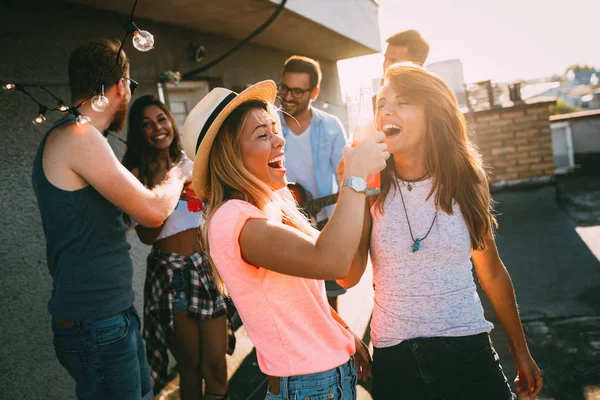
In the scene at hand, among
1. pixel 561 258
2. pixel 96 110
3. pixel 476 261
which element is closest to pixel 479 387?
pixel 476 261

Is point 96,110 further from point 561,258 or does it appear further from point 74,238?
point 561,258

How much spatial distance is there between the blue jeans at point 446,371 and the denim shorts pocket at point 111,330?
3.75 ft

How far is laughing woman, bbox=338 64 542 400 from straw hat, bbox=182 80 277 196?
626 millimetres

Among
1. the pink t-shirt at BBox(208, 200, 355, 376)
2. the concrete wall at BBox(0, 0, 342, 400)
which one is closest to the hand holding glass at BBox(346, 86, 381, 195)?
the pink t-shirt at BBox(208, 200, 355, 376)

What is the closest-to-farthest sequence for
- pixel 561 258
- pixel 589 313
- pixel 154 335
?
pixel 154 335, pixel 589 313, pixel 561 258

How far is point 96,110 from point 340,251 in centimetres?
129

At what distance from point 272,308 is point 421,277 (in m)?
0.63

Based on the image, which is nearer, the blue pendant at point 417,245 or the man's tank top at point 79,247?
the blue pendant at point 417,245

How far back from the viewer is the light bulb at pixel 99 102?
1.94 meters

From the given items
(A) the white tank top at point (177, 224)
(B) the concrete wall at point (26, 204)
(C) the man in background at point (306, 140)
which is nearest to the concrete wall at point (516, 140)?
(C) the man in background at point (306, 140)

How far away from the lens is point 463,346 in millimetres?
1689

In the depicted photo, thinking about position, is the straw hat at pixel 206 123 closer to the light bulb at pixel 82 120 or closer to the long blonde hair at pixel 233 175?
the long blonde hair at pixel 233 175

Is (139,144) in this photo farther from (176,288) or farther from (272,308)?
(272,308)

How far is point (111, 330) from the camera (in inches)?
78.0
